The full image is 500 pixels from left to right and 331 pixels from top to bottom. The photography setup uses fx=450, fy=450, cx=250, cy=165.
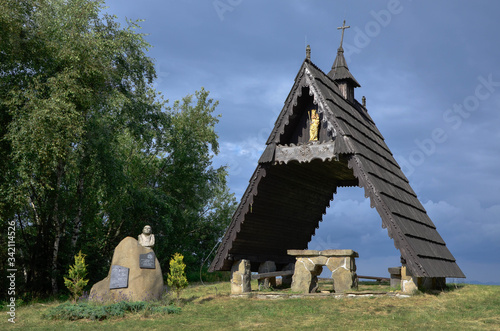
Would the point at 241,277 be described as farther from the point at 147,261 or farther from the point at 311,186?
the point at 311,186

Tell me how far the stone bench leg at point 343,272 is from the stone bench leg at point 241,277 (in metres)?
3.02

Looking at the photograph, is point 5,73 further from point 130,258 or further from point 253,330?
point 253,330

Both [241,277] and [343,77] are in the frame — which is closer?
[241,277]

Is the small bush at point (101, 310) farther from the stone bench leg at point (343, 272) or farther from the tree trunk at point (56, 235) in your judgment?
the tree trunk at point (56, 235)

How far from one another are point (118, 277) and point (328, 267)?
6748 mm

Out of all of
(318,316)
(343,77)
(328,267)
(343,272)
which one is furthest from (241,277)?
(343,77)

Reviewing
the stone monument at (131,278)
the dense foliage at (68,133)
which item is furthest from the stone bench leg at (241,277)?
the dense foliage at (68,133)

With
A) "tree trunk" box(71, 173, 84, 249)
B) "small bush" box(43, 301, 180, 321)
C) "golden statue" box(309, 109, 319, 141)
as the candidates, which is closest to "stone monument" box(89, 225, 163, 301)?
"small bush" box(43, 301, 180, 321)

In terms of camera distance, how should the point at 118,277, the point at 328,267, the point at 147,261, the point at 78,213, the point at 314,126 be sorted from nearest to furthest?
the point at 118,277
the point at 147,261
the point at 328,267
the point at 314,126
the point at 78,213

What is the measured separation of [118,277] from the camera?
14.0m

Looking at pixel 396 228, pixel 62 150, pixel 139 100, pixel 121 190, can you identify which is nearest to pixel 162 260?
pixel 121 190

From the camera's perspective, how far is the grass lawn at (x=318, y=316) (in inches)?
424

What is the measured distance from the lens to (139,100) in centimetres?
2445

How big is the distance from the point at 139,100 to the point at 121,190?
506cm
